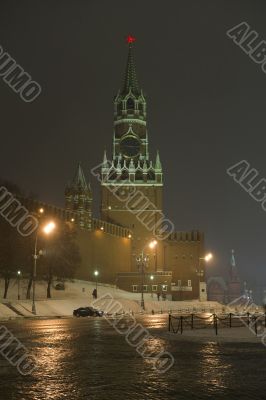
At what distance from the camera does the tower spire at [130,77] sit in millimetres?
125662

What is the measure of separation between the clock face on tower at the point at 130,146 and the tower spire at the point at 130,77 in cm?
1300

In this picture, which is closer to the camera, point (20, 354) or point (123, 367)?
point (123, 367)

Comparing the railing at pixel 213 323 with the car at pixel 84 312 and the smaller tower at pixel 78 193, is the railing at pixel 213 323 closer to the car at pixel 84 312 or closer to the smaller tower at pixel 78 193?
the car at pixel 84 312

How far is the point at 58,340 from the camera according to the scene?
63.8ft

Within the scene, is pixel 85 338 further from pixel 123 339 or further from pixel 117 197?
pixel 117 197

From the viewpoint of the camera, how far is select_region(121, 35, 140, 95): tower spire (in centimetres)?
12566

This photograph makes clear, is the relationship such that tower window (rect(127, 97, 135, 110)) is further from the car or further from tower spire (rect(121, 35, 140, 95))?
the car

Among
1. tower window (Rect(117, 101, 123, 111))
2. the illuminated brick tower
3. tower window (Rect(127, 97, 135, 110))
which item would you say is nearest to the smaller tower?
the illuminated brick tower

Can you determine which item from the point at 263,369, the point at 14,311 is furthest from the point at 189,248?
the point at 263,369

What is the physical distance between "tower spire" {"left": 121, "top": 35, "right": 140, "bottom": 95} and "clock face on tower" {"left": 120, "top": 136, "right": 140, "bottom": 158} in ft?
42.7

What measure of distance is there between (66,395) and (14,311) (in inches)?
1258

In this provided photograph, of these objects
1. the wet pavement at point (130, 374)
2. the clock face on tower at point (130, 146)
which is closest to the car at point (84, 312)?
the wet pavement at point (130, 374)

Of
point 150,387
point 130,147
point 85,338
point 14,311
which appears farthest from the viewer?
point 130,147

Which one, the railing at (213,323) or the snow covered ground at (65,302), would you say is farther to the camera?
the snow covered ground at (65,302)
